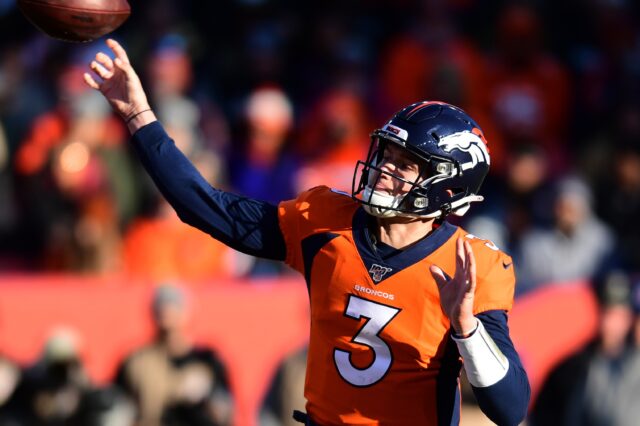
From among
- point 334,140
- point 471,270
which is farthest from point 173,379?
point 471,270

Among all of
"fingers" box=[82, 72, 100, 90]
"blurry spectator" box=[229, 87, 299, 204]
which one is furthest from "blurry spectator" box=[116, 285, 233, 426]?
"fingers" box=[82, 72, 100, 90]

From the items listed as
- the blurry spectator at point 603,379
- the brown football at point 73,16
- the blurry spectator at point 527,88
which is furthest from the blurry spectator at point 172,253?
the brown football at point 73,16

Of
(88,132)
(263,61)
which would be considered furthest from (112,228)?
(263,61)

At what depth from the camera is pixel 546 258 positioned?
8094 millimetres

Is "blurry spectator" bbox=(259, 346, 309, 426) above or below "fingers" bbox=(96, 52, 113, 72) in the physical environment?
below

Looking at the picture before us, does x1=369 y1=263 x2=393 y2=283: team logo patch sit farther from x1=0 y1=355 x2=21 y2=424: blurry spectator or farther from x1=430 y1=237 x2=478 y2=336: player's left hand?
x1=0 y1=355 x2=21 y2=424: blurry spectator

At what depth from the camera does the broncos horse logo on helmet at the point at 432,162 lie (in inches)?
164

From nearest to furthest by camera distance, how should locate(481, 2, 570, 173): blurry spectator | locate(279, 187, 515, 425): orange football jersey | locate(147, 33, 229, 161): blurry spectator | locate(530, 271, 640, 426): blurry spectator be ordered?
locate(279, 187, 515, 425): orange football jersey, locate(530, 271, 640, 426): blurry spectator, locate(147, 33, 229, 161): blurry spectator, locate(481, 2, 570, 173): blurry spectator

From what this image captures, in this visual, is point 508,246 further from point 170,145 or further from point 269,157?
point 170,145

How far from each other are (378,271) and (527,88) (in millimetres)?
5498

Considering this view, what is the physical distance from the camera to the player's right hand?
4402 millimetres

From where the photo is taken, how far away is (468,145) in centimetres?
425

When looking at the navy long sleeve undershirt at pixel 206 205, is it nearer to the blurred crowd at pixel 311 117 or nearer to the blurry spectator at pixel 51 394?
the blurry spectator at pixel 51 394

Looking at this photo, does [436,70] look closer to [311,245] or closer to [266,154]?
[266,154]
